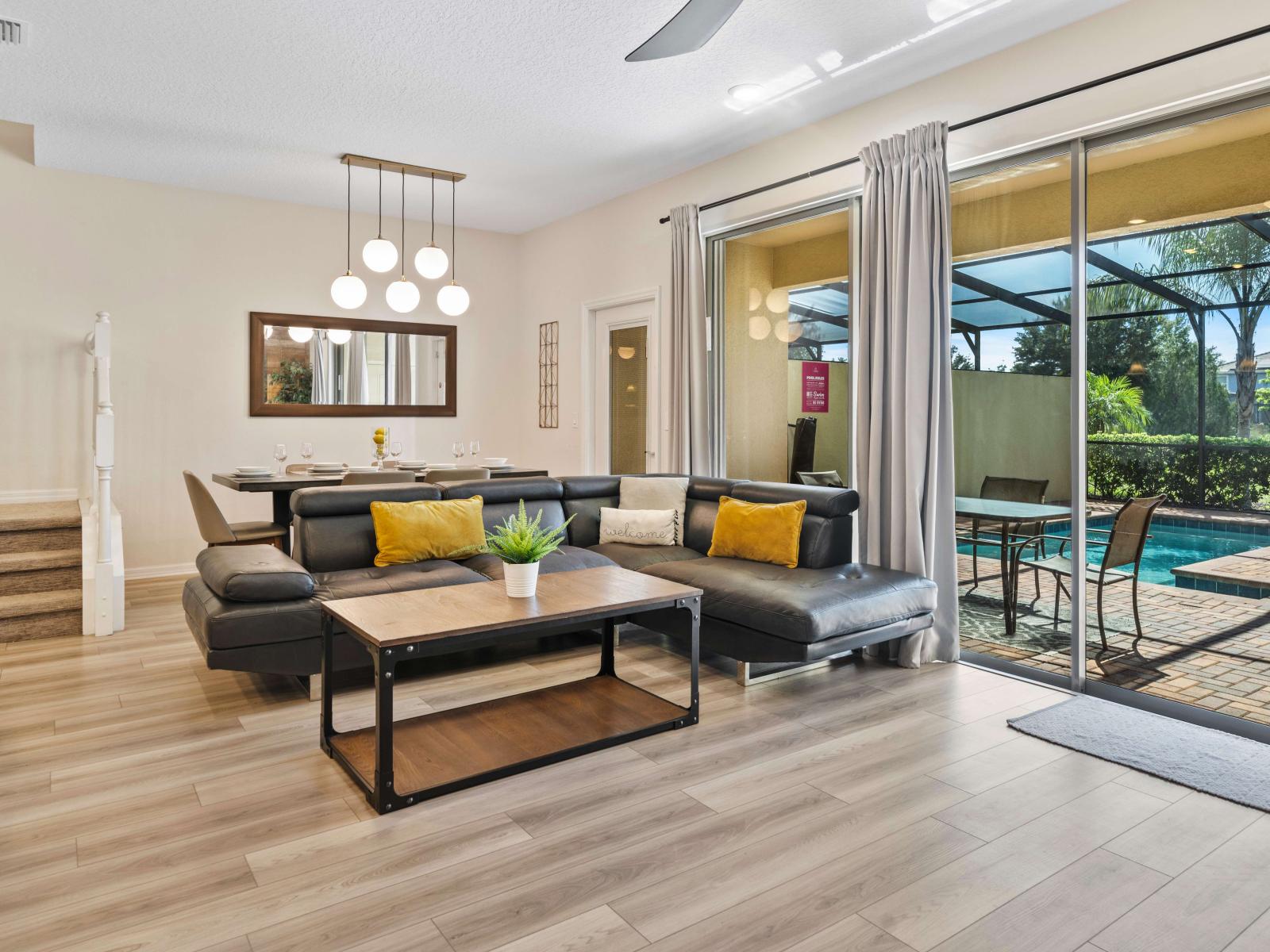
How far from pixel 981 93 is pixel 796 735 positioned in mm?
3066

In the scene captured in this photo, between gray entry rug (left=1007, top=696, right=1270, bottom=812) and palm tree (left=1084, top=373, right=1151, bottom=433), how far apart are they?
3.87ft

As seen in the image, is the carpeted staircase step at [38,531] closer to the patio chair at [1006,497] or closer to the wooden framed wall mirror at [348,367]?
the wooden framed wall mirror at [348,367]

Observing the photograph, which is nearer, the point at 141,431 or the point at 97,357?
the point at 97,357

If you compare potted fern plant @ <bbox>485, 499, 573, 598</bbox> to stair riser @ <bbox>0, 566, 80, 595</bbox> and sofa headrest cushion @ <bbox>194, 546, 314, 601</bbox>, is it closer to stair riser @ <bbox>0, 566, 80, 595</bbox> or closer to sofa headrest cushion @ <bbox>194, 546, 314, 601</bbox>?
sofa headrest cushion @ <bbox>194, 546, 314, 601</bbox>

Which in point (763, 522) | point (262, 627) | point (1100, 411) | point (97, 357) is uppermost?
point (97, 357)

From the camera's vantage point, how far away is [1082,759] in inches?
113

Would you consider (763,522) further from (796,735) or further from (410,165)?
(410,165)

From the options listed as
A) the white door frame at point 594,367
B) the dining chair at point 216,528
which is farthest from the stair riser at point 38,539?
the white door frame at point 594,367

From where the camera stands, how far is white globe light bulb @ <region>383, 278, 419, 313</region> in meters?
5.50

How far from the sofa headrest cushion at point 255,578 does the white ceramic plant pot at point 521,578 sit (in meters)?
0.97

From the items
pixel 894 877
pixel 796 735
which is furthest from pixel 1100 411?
pixel 894 877

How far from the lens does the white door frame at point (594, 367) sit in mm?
6027

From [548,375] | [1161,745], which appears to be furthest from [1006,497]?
[548,375]

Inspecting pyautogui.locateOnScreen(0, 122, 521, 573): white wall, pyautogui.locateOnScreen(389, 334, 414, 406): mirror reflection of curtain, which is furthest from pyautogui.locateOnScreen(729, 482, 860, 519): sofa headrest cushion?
pyautogui.locateOnScreen(0, 122, 521, 573): white wall
